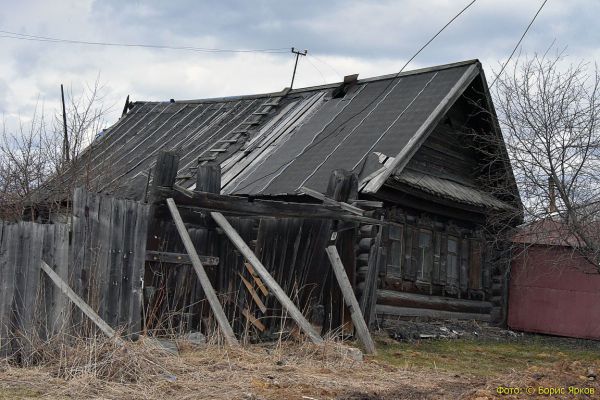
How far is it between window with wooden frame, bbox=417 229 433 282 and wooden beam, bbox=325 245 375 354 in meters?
5.77

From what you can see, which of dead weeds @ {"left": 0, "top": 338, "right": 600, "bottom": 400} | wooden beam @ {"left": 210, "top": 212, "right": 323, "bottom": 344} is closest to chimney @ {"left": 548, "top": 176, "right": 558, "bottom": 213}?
dead weeds @ {"left": 0, "top": 338, "right": 600, "bottom": 400}

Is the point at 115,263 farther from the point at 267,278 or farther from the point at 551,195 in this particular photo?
the point at 551,195

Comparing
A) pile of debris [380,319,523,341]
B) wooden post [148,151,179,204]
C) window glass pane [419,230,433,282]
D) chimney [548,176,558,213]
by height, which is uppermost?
chimney [548,176,558,213]

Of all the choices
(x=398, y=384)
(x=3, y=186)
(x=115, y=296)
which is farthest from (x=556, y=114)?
(x=3, y=186)

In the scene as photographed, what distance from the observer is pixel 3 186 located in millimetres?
14617

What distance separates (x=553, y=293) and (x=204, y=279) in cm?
1043

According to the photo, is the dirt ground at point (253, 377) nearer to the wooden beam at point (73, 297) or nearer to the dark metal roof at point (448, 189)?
the wooden beam at point (73, 297)

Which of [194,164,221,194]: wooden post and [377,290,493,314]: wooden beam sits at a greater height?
[194,164,221,194]: wooden post

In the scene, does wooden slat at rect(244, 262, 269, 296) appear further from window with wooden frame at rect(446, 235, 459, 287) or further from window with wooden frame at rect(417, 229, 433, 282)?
window with wooden frame at rect(446, 235, 459, 287)

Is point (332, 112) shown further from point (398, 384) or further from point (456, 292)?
point (398, 384)

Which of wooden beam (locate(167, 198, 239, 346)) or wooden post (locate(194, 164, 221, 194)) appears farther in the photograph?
wooden post (locate(194, 164, 221, 194))

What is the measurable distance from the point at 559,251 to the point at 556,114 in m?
3.71

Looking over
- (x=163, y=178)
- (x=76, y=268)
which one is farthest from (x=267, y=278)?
(x=76, y=268)

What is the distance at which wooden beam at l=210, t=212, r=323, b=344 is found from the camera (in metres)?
8.50
